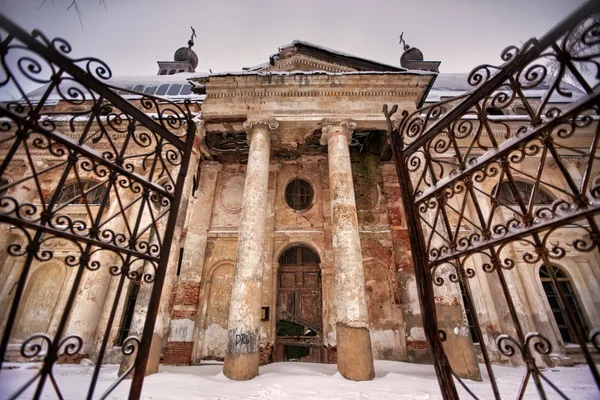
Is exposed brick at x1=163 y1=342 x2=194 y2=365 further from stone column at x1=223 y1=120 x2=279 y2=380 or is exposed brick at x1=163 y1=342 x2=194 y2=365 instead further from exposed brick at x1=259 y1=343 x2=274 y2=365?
stone column at x1=223 y1=120 x2=279 y2=380

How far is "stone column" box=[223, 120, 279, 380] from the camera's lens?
554cm

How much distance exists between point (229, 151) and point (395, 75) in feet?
19.4

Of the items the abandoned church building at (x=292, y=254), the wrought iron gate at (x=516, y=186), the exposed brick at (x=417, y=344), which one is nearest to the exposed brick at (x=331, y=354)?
the abandoned church building at (x=292, y=254)

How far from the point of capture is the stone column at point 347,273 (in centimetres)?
545

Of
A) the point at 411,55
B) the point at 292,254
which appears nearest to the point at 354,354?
the point at 292,254

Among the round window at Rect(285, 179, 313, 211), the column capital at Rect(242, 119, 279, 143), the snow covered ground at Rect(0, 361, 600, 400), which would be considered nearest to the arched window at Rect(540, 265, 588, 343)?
the snow covered ground at Rect(0, 361, 600, 400)

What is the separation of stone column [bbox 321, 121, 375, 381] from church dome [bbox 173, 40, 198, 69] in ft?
56.5

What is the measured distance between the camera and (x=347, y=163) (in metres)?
7.51

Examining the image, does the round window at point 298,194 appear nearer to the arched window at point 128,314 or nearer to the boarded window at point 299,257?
the boarded window at point 299,257

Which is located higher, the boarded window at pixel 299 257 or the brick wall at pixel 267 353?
the boarded window at pixel 299 257

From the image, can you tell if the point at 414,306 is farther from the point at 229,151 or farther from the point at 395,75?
the point at 229,151

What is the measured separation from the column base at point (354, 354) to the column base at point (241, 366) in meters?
1.58

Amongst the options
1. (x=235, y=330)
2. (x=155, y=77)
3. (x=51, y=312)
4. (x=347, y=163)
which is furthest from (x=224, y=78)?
(x=155, y=77)

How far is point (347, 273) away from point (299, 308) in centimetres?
334
